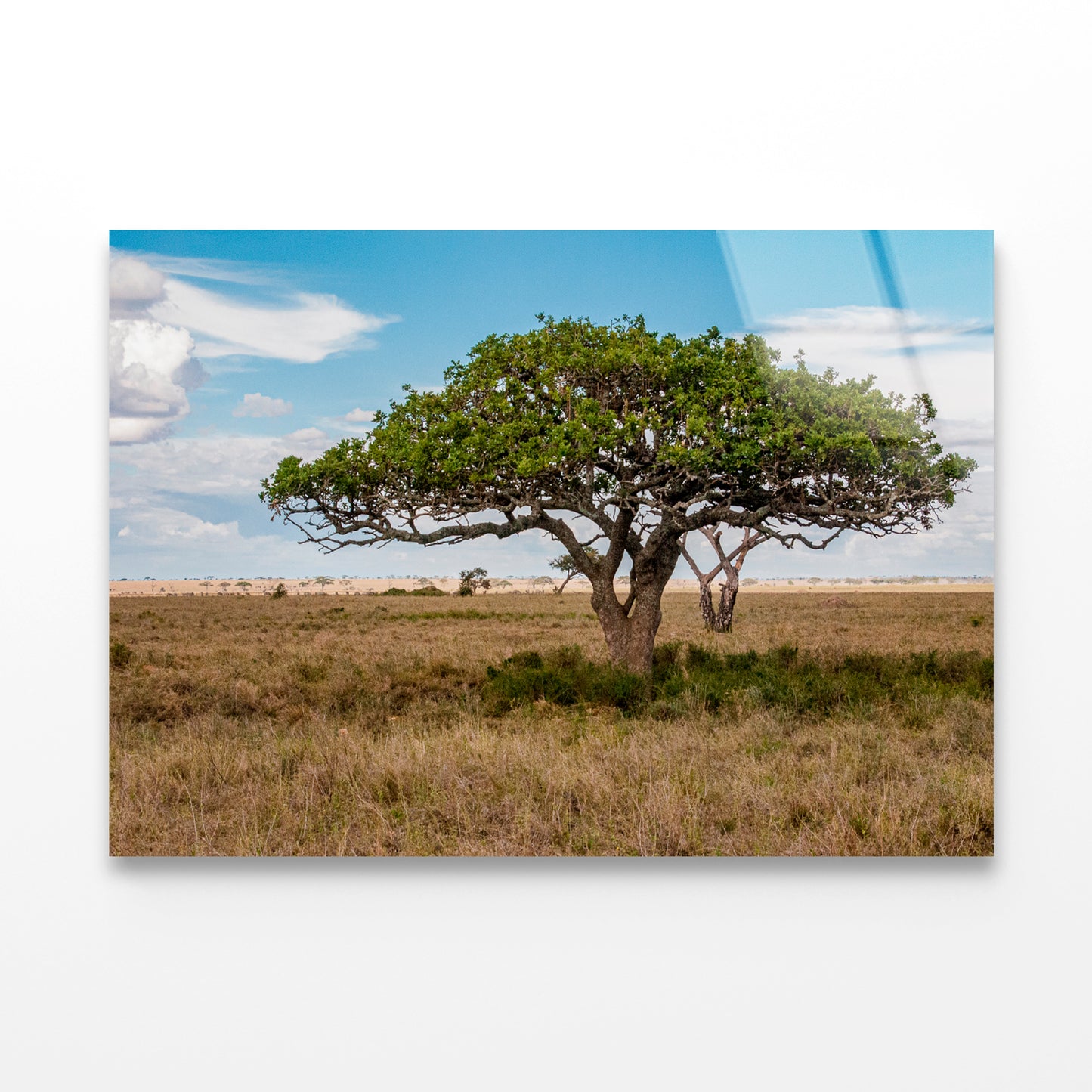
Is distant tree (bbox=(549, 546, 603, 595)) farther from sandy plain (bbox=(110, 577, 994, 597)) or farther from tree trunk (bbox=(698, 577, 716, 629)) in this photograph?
tree trunk (bbox=(698, 577, 716, 629))

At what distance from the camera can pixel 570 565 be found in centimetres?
593

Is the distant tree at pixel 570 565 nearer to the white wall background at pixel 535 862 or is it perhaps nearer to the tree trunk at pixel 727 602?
the tree trunk at pixel 727 602

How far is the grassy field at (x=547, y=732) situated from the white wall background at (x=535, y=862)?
8.3 inches

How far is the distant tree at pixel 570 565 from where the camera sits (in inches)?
223

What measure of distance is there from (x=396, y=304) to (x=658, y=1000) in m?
4.23

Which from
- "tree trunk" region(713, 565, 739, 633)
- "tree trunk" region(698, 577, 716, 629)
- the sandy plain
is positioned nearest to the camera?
the sandy plain

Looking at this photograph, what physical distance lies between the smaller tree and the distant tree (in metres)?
0.56

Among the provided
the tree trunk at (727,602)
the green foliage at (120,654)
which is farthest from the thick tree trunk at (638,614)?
the green foliage at (120,654)

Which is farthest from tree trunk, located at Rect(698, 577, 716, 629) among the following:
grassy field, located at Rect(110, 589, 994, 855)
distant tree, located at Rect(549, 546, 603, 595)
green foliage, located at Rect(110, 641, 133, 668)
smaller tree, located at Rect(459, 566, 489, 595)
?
green foliage, located at Rect(110, 641, 133, 668)

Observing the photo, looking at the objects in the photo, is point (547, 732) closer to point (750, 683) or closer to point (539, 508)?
point (750, 683)

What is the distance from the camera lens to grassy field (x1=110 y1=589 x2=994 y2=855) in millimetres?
4266

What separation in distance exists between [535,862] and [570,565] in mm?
2291
